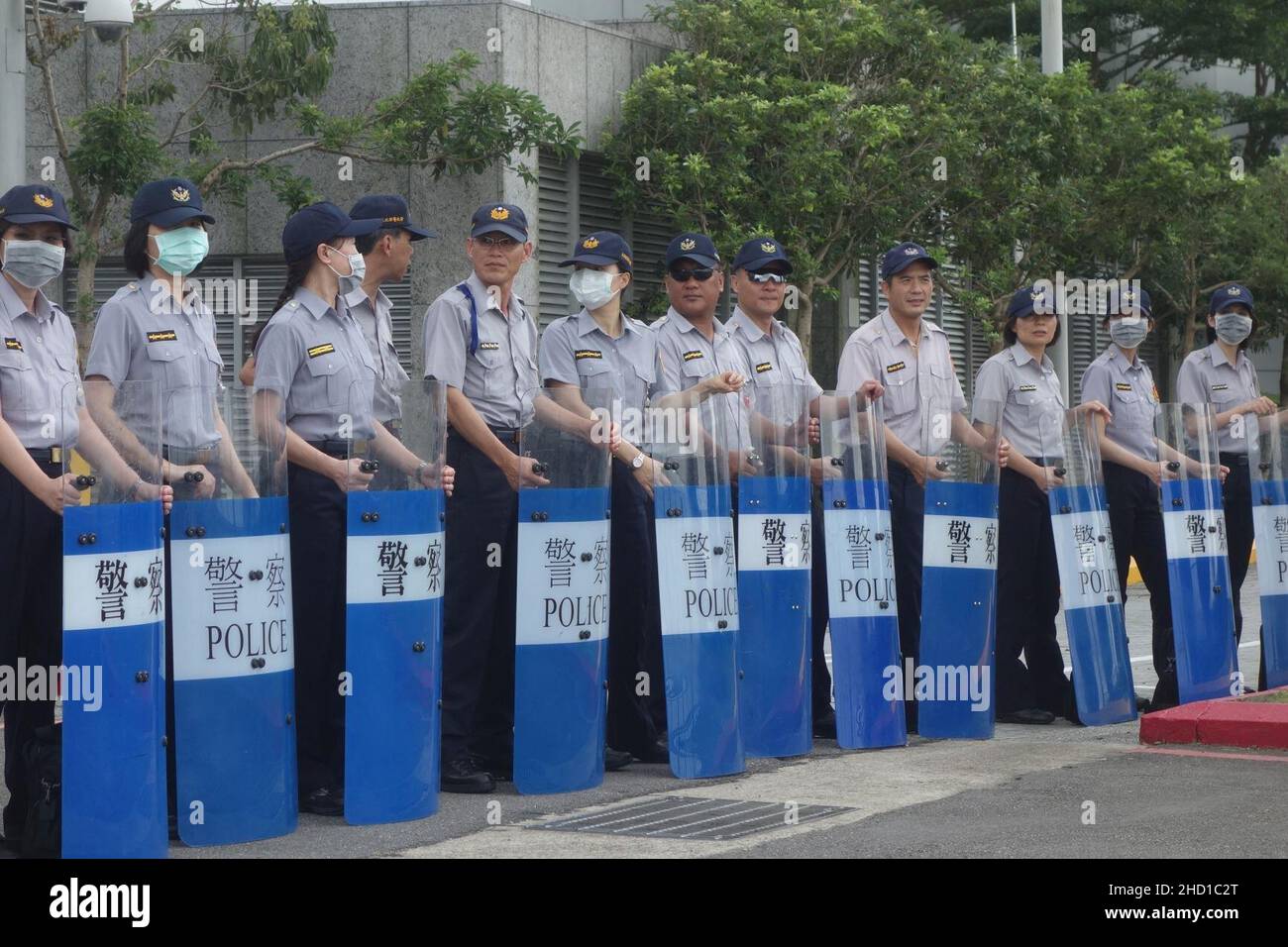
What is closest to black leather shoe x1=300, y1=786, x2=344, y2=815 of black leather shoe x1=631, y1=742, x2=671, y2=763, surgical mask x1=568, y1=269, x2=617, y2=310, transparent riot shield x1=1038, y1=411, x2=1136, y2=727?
black leather shoe x1=631, y1=742, x2=671, y2=763

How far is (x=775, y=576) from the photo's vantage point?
8633 mm

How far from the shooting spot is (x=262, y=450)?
7055 millimetres

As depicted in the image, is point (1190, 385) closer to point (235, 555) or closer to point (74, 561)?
point (235, 555)

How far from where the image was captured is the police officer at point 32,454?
6.55m

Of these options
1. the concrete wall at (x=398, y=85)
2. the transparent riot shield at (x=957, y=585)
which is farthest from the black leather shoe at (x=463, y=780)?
the concrete wall at (x=398, y=85)

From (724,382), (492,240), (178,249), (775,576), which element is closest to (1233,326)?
(775,576)

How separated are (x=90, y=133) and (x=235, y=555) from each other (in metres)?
9.45

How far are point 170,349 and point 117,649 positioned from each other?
124 centimetres

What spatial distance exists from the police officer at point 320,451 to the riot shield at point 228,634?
359 mm

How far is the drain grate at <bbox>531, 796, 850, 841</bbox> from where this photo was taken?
698 cm

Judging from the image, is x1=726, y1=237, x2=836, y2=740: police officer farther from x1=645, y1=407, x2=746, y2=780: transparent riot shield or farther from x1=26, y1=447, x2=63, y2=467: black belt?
x1=26, y1=447, x2=63, y2=467: black belt

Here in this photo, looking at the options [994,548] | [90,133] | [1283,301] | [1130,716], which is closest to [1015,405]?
[994,548]

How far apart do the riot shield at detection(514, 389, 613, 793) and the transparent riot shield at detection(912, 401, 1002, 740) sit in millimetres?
1897

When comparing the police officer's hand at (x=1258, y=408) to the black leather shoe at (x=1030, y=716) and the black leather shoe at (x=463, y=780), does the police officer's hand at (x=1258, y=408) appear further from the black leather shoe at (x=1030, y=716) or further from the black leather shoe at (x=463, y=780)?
the black leather shoe at (x=463, y=780)
